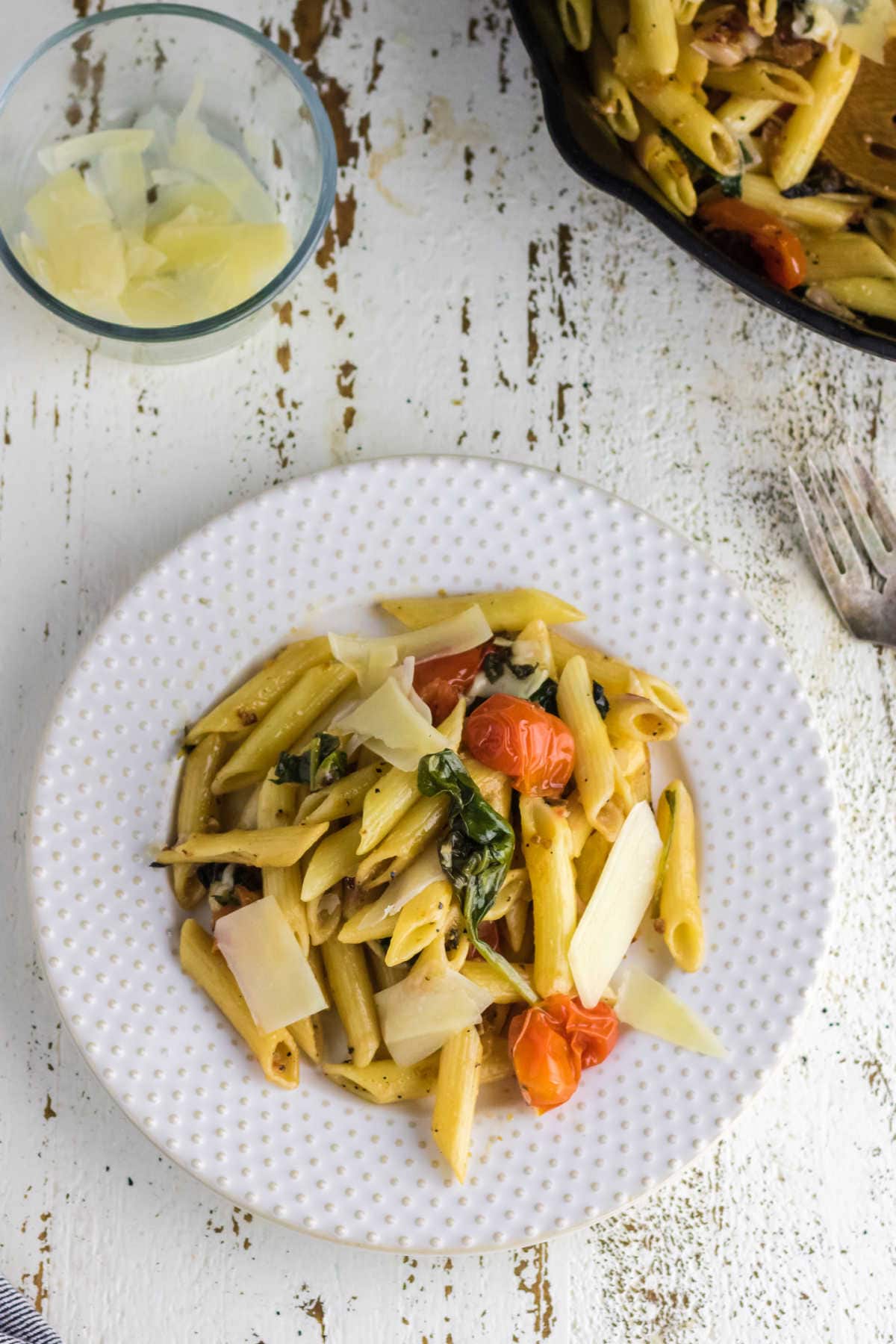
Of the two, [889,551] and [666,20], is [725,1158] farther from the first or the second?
[666,20]

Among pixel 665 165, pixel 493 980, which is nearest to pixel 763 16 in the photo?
pixel 665 165

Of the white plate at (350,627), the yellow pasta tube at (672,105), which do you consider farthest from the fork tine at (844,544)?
the yellow pasta tube at (672,105)

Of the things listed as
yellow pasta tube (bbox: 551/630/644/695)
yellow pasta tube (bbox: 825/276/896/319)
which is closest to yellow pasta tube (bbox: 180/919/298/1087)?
yellow pasta tube (bbox: 551/630/644/695)

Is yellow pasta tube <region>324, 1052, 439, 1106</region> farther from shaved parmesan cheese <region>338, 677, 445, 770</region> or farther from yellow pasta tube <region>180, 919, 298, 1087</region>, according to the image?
shaved parmesan cheese <region>338, 677, 445, 770</region>

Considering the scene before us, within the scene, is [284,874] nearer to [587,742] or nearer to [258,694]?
[258,694]

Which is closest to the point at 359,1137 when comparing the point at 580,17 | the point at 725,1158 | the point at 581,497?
the point at 725,1158

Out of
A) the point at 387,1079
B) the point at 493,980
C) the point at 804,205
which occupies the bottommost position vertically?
the point at 387,1079

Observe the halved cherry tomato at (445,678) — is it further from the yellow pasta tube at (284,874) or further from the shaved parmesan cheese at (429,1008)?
the shaved parmesan cheese at (429,1008)
